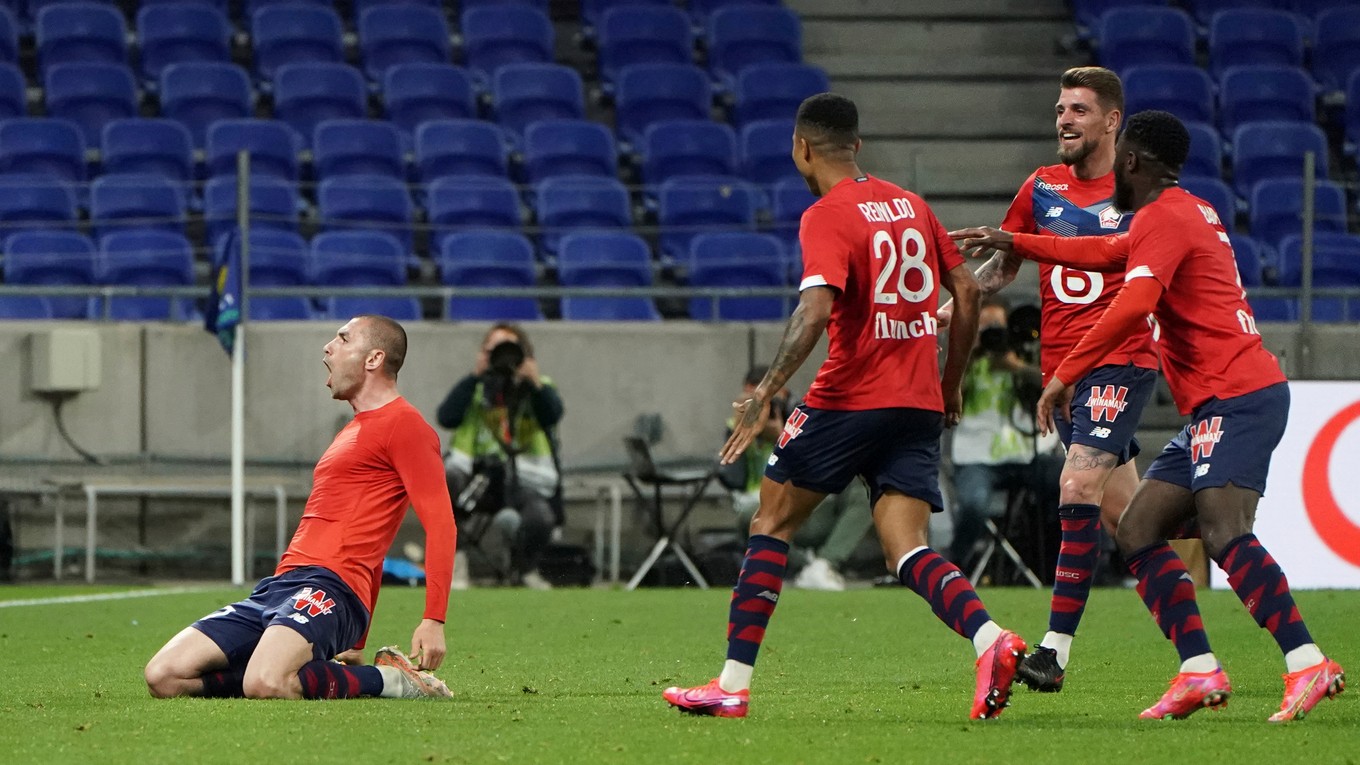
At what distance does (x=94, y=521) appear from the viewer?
46.0 ft

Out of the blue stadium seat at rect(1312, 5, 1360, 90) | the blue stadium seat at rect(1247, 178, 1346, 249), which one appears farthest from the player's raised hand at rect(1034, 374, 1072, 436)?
the blue stadium seat at rect(1312, 5, 1360, 90)

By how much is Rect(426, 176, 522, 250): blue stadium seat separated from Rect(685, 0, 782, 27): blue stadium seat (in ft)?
14.0

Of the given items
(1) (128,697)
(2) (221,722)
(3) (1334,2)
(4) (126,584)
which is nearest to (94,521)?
(4) (126,584)

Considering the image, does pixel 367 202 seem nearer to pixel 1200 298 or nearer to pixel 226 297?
pixel 226 297

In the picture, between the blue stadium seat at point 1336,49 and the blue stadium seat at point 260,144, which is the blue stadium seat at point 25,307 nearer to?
the blue stadium seat at point 260,144

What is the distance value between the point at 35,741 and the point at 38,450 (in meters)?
9.55

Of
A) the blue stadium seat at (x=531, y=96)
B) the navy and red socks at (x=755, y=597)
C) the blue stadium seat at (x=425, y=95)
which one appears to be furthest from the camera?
Answer: the blue stadium seat at (x=531, y=96)

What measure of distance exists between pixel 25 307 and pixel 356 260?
2620mm

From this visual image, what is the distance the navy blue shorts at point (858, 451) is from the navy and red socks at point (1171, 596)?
778mm

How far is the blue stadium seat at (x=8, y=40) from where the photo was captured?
58.4 feet

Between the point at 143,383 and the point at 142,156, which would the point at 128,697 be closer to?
Answer: the point at 143,383

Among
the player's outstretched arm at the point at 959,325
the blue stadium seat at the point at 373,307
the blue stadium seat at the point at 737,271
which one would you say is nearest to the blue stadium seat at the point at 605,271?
the blue stadium seat at the point at 737,271

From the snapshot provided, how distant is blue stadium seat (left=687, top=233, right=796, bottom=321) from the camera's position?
15.5 meters

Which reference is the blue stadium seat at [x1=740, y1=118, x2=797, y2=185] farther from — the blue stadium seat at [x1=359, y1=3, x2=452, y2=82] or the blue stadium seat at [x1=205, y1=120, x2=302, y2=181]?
the blue stadium seat at [x1=205, y1=120, x2=302, y2=181]
